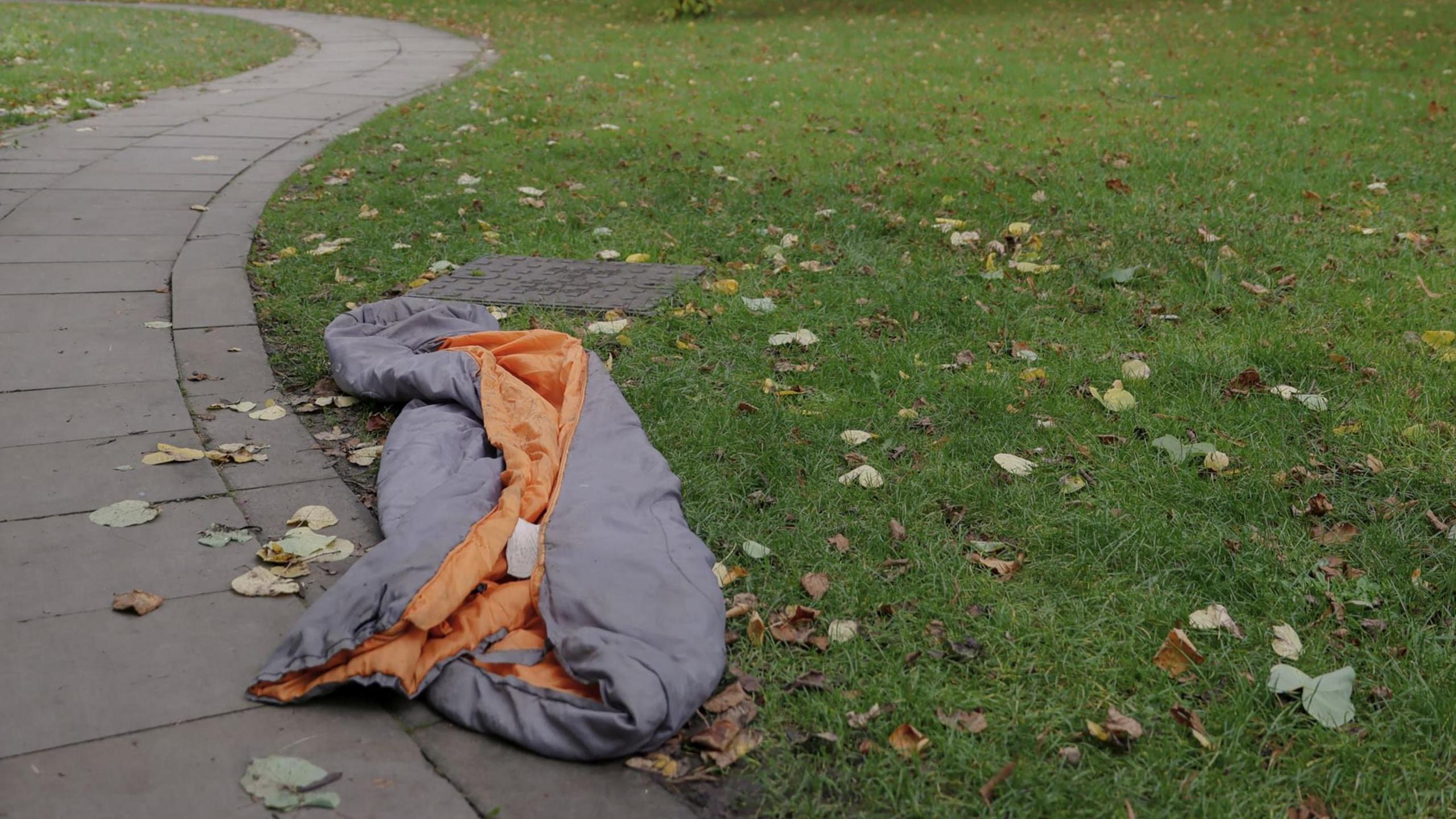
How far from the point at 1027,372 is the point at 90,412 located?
315 cm

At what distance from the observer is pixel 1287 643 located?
8.19ft

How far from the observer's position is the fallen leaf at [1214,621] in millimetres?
2549

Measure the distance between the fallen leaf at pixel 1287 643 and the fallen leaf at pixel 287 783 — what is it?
79.8 inches

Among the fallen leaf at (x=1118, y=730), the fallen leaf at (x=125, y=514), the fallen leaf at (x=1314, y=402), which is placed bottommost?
the fallen leaf at (x=125, y=514)

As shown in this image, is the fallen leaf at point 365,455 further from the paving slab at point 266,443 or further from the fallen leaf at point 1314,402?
the fallen leaf at point 1314,402

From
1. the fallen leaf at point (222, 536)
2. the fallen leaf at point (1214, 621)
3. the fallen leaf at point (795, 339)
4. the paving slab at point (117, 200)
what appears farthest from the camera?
the paving slab at point (117, 200)

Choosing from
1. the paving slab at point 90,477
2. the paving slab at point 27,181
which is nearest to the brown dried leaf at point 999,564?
the paving slab at point 90,477

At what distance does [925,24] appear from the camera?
1345cm

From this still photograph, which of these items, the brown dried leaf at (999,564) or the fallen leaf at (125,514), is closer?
the brown dried leaf at (999,564)

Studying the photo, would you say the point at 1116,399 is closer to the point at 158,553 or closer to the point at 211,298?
the point at 158,553

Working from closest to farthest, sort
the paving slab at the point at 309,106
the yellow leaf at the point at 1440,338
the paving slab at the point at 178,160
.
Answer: the yellow leaf at the point at 1440,338 → the paving slab at the point at 178,160 → the paving slab at the point at 309,106

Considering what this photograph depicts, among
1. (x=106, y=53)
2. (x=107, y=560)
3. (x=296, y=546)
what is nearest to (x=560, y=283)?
(x=296, y=546)

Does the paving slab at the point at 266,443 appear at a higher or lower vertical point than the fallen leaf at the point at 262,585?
lower

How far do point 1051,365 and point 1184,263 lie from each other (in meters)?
1.39
